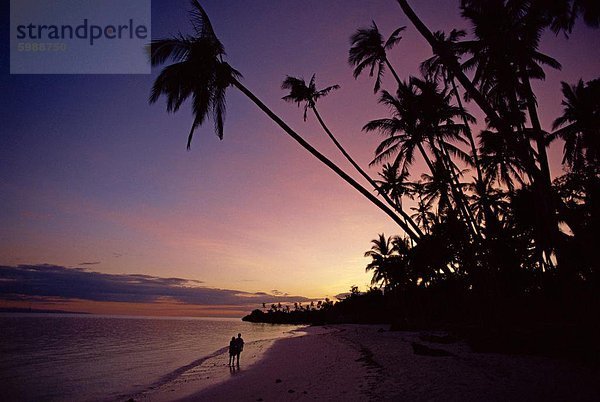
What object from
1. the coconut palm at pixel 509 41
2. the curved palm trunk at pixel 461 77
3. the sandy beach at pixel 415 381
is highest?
the coconut palm at pixel 509 41

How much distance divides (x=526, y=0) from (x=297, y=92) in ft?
30.1

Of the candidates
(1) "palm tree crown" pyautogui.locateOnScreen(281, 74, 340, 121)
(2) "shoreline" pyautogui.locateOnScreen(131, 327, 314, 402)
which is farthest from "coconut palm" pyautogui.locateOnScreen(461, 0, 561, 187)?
(2) "shoreline" pyautogui.locateOnScreen(131, 327, 314, 402)

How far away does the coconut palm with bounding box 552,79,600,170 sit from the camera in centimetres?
1984

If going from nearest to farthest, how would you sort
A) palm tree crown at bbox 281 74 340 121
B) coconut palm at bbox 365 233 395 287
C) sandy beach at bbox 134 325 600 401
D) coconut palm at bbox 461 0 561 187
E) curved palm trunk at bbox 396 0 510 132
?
sandy beach at bbox 134 325 600 401
curved palm trunk at bbox 396 0 510 132
coconut palm at bbox 461 0 561 187
palm tree crown at bbox 281 74 340 121
coconut palm at bbox 365 233 395 287

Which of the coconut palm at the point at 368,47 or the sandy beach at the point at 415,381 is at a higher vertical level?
the coconut palm at the point at 368,47

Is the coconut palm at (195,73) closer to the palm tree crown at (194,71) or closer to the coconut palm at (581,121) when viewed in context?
the palm tree crown at (194,71)

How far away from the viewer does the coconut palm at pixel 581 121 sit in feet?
65.1

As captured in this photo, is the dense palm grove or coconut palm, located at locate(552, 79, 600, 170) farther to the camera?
coconut palm, located at locate(552, 79, 600, 170)

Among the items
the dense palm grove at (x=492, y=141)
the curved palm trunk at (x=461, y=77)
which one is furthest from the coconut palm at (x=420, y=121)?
the curved palm trunk at (x=461, y=77)

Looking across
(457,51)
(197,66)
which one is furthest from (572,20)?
(197,66)

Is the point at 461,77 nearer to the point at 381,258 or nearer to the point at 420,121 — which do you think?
the point at 420,121

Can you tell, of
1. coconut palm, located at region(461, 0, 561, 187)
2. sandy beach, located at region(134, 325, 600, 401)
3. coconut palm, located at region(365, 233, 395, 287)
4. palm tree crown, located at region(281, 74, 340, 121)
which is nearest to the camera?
sandy beach, located at region(134, 325, 600, 401)

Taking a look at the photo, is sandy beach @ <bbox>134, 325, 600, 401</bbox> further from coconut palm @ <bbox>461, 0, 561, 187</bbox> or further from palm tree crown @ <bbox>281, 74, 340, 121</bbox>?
palm tree crown @ <bbox>281, 74, 340, 121</bbox>

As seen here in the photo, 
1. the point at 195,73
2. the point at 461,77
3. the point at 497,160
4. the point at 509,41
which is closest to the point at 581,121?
the point at 497,160
